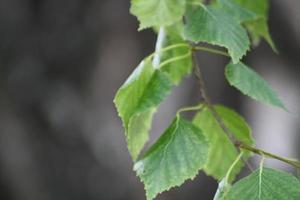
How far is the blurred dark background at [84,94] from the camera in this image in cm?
246

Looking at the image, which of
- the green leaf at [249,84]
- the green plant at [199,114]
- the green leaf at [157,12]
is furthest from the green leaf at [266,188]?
the green leaf at [157,12]

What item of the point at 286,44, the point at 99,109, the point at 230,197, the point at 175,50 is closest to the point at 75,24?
the point at 99,109

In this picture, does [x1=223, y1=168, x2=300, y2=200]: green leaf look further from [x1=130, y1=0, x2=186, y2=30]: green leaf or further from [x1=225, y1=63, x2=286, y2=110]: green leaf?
[x1=130, y1=0, x2=186, y2=30]: green leaf

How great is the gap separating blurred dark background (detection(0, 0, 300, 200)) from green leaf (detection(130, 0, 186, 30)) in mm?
1614

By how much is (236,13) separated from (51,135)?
5.62ft

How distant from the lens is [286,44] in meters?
2.43

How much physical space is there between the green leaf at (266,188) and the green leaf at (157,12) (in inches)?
9.7

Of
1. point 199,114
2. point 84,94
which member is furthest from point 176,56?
point 84,94

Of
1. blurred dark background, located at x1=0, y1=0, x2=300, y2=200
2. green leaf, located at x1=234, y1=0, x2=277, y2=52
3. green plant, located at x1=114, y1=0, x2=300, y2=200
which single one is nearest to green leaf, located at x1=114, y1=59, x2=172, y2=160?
green plant, located at x1=114, y1=0, x2=300, y2=200

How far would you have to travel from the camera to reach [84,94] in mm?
2541

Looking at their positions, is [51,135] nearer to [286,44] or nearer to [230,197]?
[286,44]

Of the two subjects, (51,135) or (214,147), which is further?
(51,135)

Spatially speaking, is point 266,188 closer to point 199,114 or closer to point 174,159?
point 174,159

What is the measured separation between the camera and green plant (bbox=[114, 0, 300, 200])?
0.70 meters
